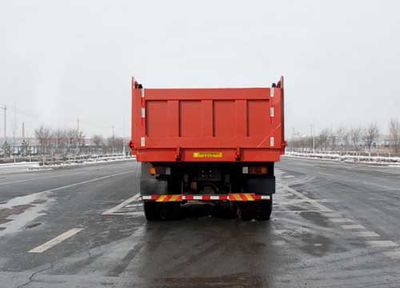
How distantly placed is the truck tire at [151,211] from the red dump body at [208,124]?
134 centimetres

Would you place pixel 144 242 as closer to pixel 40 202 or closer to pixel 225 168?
pixel 225 168

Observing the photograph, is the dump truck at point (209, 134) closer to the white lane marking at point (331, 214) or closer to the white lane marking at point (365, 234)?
the white lane marking at point (365, 234)

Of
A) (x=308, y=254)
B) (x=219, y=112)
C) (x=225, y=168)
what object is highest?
(x=219, y=112)

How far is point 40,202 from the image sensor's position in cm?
1577

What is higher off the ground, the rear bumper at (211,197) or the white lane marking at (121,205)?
the rear bumper at (211,197)

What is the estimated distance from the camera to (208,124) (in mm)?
10375

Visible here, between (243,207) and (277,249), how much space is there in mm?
3302

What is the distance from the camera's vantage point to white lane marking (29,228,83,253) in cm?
827

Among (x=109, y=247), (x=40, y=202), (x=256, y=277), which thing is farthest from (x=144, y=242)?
(x=40, y=202)

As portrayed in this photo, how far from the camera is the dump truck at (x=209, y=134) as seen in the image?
10.2 metres

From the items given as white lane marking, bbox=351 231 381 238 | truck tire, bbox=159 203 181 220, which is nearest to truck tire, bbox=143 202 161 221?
truck tire, bbox=159 203 181 220

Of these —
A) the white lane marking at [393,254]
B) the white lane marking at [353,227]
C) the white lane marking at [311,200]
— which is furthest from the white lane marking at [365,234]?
the white lane marking at [311,200]

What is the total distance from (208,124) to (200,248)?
9.95 ft

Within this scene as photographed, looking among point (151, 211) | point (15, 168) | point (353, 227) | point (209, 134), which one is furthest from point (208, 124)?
→ point (15, 168)
